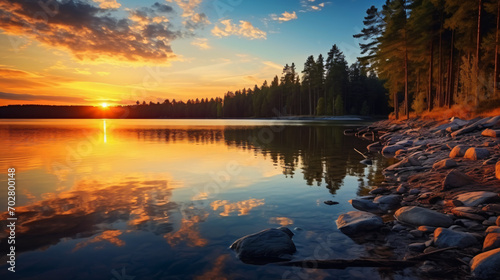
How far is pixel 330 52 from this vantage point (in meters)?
81.1

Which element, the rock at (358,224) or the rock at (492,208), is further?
the rock at (492,208)

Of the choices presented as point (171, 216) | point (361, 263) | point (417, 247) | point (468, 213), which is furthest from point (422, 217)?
point (171, 216)

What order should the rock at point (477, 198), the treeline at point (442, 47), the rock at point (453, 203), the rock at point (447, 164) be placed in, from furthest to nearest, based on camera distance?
the treeline at point (442, 47), the rock at point (447, 164), the rock at point (453, 203), the rock at point (477, 198)

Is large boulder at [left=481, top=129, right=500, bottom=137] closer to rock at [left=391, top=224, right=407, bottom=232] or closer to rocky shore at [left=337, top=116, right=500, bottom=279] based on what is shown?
rocky shore at [left=337, top=116, right=500, bottom=279]

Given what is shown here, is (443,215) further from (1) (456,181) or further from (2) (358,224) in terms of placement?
(1) (456,181)

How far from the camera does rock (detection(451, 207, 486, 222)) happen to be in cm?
536

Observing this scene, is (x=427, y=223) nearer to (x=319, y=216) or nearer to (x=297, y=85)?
(x=319, y=216)

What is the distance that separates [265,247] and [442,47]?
34.2 metres

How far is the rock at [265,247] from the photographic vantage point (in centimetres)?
444

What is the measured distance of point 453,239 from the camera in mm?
4535

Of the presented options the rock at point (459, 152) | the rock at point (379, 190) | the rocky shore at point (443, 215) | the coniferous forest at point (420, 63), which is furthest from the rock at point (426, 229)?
the coniferous forest at point (420, 63)

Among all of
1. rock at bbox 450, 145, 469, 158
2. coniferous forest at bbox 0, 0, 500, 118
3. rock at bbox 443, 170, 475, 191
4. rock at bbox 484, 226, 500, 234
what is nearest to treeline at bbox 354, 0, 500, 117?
coniferous forest at bbox 0, 0, 500, 118

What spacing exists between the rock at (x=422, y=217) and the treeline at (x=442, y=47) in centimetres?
1792

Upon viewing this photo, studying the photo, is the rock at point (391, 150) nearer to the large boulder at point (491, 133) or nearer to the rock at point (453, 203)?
the large boulder at point (491, 133)
